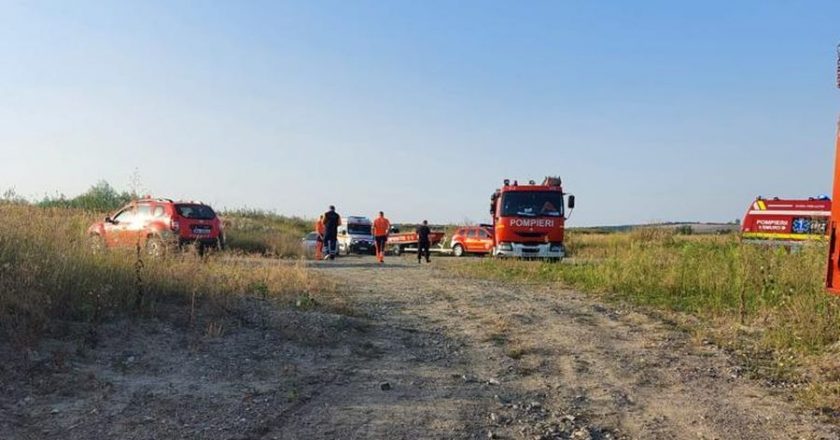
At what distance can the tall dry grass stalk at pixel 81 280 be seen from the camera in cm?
598

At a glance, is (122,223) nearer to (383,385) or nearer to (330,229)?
(330,229)

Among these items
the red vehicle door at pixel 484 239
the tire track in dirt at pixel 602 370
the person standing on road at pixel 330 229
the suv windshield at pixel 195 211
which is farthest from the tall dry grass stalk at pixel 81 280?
the red vehicle door at pixel 484 239

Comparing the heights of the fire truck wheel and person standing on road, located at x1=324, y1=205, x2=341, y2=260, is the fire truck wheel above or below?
below

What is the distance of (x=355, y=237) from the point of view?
Result: 33750 millimetres

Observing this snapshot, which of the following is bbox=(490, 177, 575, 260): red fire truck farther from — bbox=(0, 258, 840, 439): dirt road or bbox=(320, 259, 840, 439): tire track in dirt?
bbox=(0, 258, 840, 439): dirt road

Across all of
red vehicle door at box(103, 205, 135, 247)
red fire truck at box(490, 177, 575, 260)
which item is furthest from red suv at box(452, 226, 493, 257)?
red vehicle door at box(103, 205, 135, 247)

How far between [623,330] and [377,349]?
11.4 feet

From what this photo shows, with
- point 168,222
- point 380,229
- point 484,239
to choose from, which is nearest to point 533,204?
point 380,229

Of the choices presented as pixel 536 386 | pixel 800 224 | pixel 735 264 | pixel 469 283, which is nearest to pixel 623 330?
pixel 536 386

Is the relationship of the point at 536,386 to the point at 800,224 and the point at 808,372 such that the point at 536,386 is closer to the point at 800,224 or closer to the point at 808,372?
the point at 808,372

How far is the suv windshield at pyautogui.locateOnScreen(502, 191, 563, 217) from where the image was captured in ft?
67.9

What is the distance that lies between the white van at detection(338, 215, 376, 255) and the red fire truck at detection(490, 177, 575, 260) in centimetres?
1390

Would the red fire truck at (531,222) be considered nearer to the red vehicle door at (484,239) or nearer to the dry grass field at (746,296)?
the dry grass field at (746,296)

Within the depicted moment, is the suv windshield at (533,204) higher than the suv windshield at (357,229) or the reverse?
higher
